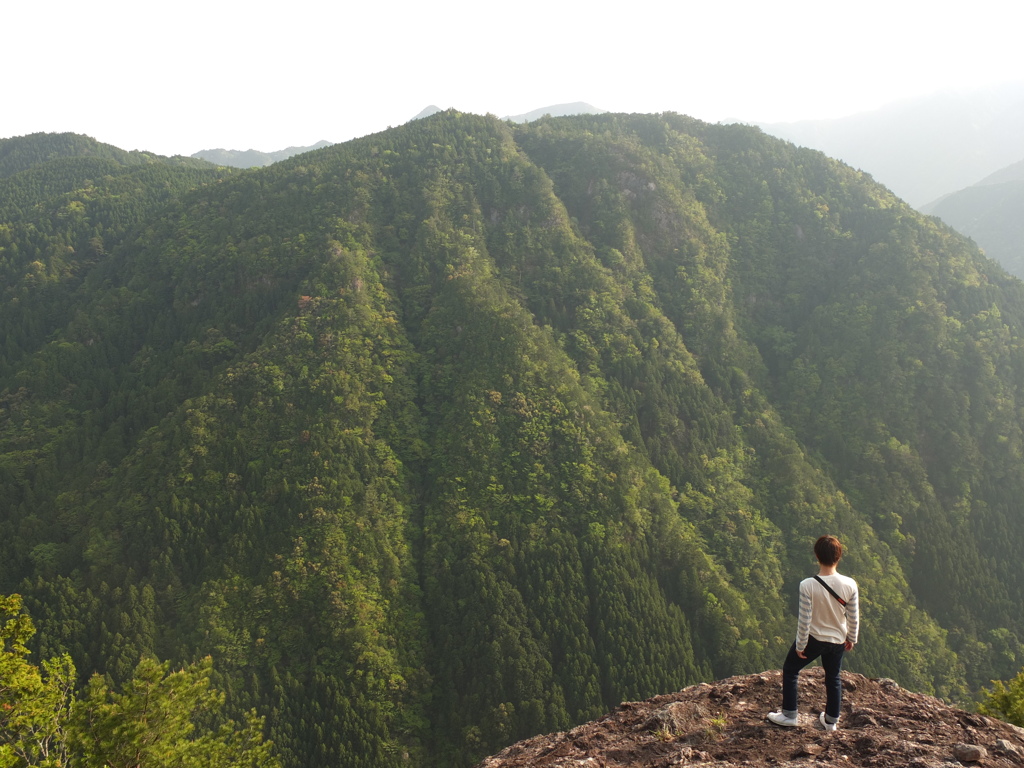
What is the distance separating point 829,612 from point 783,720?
11.5ft

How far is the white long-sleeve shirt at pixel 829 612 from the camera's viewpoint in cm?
998

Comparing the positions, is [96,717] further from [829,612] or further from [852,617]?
[852,617]

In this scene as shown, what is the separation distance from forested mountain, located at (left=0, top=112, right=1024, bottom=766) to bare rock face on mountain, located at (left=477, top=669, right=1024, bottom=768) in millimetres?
44344

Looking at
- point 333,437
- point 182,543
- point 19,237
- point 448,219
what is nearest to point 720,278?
point 448,219

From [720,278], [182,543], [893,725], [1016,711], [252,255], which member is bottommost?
[182,543]

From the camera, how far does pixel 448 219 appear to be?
101m

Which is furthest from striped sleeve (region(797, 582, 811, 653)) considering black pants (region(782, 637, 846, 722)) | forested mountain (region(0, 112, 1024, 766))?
forested mountain (region(0, 112, 1024, 766))

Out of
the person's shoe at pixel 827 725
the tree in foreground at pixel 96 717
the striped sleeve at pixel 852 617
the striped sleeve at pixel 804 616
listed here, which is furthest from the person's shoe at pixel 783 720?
the tree in foreground at pixel 96 717

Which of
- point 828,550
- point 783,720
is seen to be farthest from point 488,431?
point 828,550

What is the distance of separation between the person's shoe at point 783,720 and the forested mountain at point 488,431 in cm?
4786

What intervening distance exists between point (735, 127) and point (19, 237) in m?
156

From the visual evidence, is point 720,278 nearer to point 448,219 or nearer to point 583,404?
point 583,404

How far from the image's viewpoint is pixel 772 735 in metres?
11.5

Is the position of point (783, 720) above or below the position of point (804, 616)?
below
